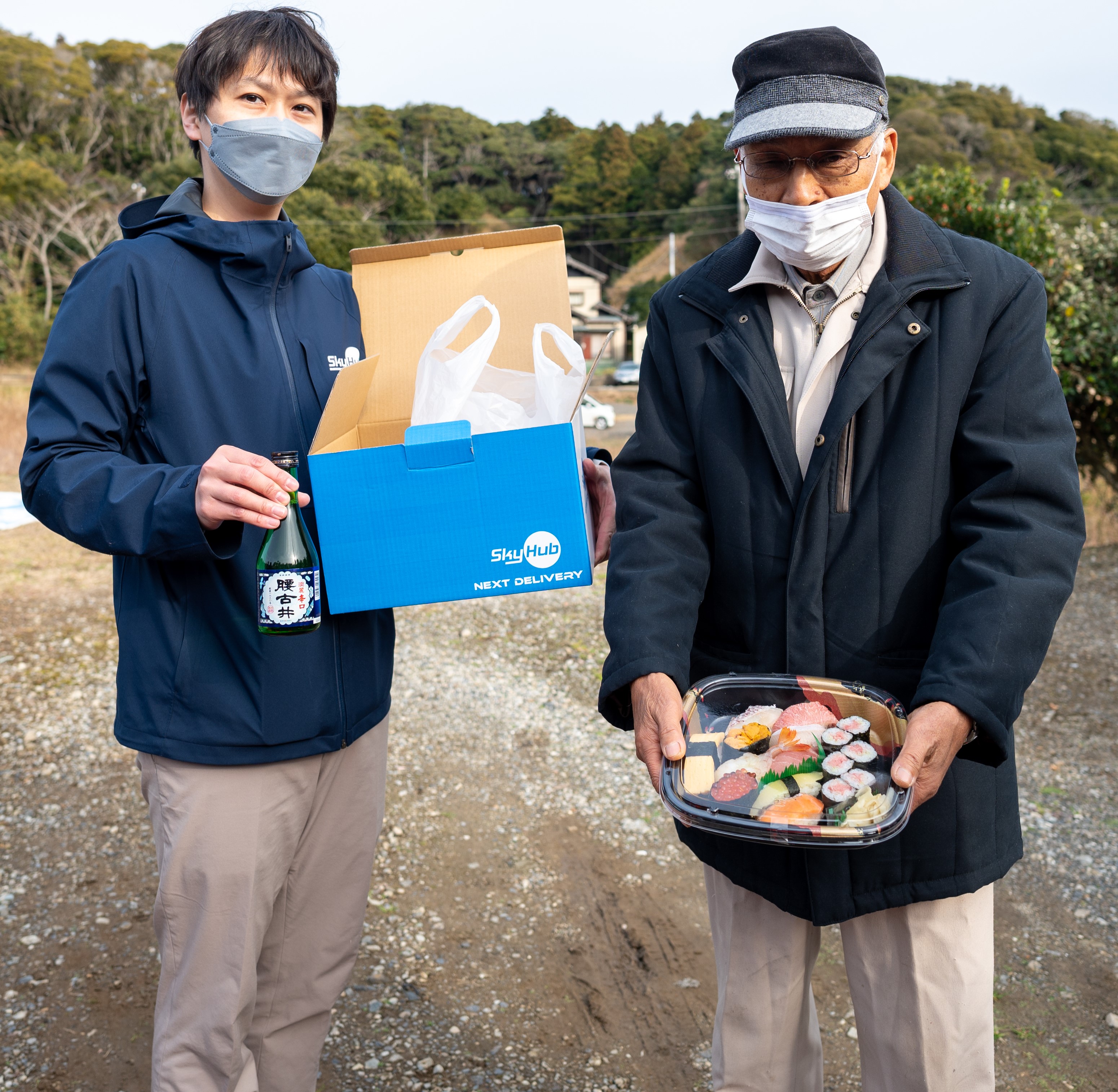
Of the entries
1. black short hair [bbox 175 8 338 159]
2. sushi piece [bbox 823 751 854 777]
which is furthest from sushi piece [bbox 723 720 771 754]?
black short hair [bbox 175 8 338 159]

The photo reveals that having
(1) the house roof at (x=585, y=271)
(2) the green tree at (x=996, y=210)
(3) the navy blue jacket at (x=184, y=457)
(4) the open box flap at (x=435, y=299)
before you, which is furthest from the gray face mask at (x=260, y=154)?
(1) the house roof at (x=585, y=271)

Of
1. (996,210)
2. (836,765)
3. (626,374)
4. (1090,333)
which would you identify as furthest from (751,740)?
(626,374)

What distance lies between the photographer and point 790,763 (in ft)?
5.18

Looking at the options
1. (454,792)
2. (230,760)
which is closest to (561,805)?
(454,792)

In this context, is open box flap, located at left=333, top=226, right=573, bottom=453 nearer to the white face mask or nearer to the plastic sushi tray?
the white face mask

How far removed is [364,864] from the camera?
7.41 feet

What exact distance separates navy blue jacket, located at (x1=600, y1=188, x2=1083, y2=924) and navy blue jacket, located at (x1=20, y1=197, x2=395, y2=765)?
2.31ft

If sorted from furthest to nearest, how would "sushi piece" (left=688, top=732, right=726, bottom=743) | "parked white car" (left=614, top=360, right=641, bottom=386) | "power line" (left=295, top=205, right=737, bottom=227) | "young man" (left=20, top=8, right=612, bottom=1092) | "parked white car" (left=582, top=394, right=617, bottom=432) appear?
1. "power line" (left=295, top=205, right=737, bottom=227)
2. "parked white car" (left=614, top=360, right=641, bottom=386)
3. "parked white car" (left=582, top=394, right=617, bottom=432)
4. "young man" (left=20, top=8, right=612, bottom=1092)
5. "sushi piece" (left=688, top=732, right=726, bottom=743)

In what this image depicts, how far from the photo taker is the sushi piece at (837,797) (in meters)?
1.48

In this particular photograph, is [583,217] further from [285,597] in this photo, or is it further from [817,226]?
[285,597]

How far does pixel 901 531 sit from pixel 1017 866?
2811mm

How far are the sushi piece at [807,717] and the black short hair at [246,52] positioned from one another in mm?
1735

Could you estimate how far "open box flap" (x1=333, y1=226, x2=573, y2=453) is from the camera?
2.27 m

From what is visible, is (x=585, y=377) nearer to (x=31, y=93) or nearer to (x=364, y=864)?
(x=364, y=864)
